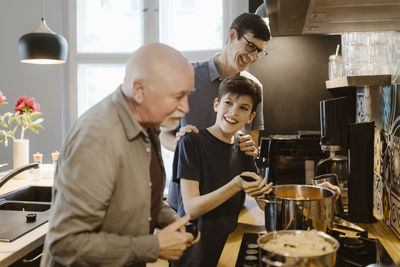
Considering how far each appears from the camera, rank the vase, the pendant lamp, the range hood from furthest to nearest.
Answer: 1. the vase
2. the pendant lamp
3. the range hood

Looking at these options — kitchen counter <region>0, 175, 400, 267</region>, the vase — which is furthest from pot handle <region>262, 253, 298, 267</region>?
the vase

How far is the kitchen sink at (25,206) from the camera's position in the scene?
2.27 meters

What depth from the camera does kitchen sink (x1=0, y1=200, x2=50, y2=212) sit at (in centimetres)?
227

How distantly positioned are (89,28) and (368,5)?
3664mm

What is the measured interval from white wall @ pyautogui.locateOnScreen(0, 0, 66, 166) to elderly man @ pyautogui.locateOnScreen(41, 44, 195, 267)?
3.40 m

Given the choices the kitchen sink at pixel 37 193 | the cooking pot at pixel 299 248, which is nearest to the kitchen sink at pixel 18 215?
the kitchen sink at pixel 37 193

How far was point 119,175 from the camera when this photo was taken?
103 cm

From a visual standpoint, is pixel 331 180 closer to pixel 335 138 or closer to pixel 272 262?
pixel 335 138

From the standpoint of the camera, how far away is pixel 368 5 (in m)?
1.17

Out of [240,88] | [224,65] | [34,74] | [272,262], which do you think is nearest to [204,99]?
[224,65]

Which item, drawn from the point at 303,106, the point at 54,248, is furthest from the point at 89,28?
the point at 54,248

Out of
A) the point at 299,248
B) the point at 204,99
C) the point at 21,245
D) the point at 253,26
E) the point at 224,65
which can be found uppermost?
the point at 253,26

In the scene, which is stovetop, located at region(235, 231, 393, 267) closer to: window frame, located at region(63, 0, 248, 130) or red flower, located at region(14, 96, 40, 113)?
red flower, located at region(14, 96, 40, 113)

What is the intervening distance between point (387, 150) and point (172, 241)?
3.74ft
